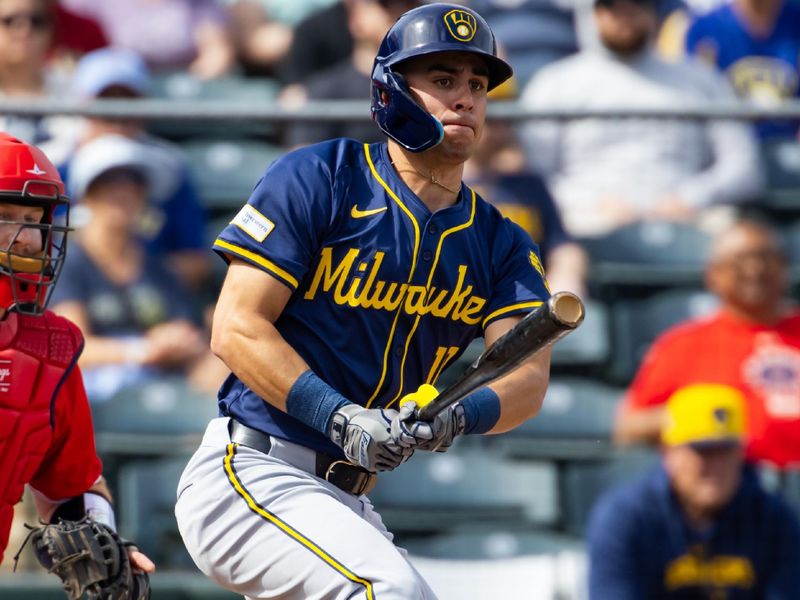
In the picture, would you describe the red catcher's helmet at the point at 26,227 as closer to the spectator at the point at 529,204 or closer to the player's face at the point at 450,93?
the player's face at the point at 450,93

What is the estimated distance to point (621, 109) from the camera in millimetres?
6699

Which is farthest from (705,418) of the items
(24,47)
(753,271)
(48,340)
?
(24,47)

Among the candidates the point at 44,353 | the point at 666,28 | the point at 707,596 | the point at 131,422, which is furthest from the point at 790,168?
the point at 44,353

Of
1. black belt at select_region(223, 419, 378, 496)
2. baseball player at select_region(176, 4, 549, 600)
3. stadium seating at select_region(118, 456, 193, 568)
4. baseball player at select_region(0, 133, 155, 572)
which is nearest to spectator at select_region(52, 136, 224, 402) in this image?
stadium seating at select_region(118, 456, 193, 568)

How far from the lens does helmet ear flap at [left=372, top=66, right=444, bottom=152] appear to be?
349 centimetres

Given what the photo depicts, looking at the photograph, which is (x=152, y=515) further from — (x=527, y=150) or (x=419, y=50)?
(x=419, y=50)

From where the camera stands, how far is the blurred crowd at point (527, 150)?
6.05 m

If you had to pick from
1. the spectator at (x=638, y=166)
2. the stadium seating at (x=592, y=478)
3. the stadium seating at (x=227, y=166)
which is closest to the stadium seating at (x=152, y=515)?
the stadium seating at (x=227, y=166)

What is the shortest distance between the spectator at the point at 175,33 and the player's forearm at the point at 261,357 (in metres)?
4.85

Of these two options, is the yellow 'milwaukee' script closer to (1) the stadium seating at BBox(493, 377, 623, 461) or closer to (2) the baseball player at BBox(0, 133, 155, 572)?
(2) the baseball player at BBox(0, 133, 155, 572)

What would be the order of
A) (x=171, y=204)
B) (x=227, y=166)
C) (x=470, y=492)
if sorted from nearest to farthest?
(x=470, y=492) → (x=171, y=204) → (x=227, y=166)

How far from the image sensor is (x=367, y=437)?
10.2 feet

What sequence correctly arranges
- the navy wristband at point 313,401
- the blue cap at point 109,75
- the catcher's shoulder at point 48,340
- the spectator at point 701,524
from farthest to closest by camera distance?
the blue cap at point 109,75 → the spectator at point 701,524 → the catcher's shoulder at point 48,340 → the navy wristband at point 313,401

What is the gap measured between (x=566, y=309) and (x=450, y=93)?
0.85 metres
